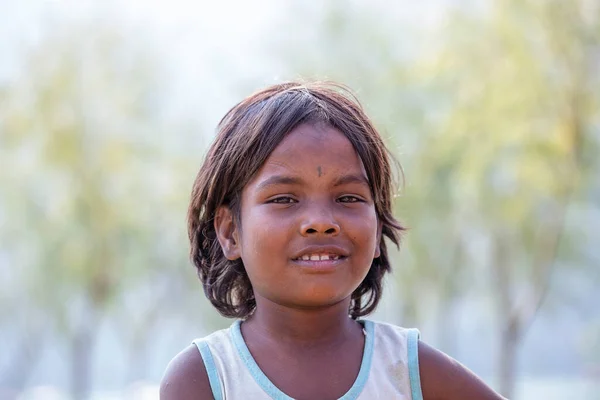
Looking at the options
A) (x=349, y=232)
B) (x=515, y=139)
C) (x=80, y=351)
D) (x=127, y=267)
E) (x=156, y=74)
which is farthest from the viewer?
(x=80, y=351)

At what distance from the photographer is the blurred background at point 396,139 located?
38.0 feet

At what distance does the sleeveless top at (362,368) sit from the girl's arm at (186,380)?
13 millimetres

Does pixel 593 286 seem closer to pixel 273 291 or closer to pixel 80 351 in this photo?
pixel 80 351

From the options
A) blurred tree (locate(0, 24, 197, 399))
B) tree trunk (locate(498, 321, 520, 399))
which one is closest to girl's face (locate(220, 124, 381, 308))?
tree trunk (locate(498, 321, 520, 399))

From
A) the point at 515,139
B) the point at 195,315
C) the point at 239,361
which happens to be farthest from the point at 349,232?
the point at 195,315

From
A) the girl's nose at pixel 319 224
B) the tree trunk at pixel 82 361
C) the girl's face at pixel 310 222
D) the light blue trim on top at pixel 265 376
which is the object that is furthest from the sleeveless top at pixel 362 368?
the tree trunk at pixel 82 361

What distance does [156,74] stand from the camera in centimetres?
1755

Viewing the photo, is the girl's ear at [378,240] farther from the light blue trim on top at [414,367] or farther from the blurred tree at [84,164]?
the blurred tree at [84,164]

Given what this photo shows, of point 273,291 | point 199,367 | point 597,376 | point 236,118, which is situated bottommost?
point 199,367

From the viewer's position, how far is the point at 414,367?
1735 mm

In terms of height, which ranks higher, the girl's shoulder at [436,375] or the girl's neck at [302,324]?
the girl's neck at [302,324]

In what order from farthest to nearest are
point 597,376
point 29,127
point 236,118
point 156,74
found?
point 597,376 → point 156,74 → point 29,127 → point 236,118

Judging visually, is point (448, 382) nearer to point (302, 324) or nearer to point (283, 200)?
point (302, 324)

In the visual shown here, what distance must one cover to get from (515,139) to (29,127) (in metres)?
8.78
